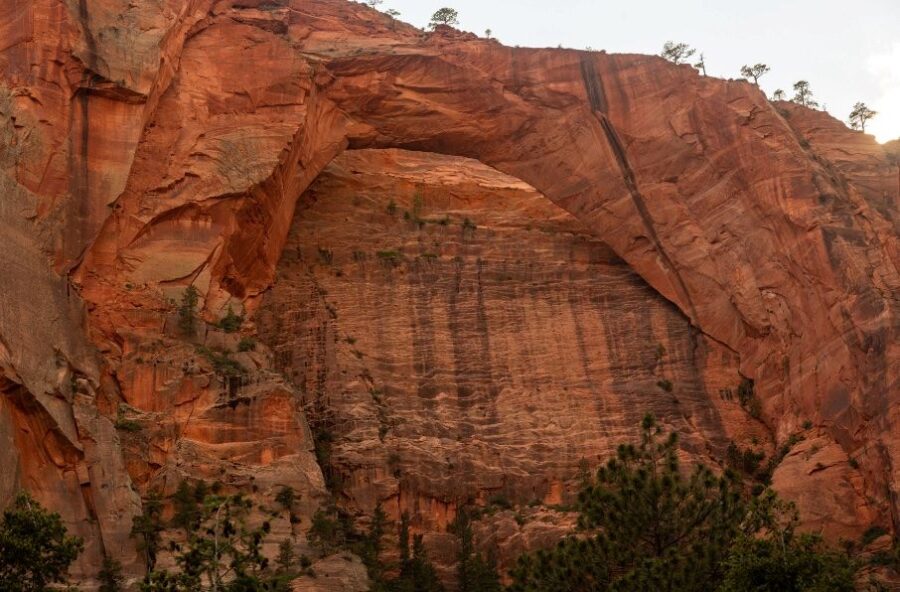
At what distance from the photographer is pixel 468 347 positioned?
133ft

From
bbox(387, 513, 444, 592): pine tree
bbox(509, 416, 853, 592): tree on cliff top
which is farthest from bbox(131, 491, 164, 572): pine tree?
bbox(509, 416, 853, 592): tree on cliff top

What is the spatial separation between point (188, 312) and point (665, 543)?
12695 millimetres

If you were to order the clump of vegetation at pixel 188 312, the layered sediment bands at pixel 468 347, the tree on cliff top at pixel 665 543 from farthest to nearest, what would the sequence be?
the layered sediment bands at pixel 468 347, the clump of vegetation at pixel 188 312, the tree on cliff top at pixel 665 543

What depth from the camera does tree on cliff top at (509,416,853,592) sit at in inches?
1048

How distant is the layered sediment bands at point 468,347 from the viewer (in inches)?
1471

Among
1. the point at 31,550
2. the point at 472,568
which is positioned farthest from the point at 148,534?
the point at 472,568

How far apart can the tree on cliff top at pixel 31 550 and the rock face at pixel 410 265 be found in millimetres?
5841

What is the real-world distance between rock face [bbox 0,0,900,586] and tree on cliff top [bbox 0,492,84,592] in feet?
19.2

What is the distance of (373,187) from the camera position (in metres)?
44.3

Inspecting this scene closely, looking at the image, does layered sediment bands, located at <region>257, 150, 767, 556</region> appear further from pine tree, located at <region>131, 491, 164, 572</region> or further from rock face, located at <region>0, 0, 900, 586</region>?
pine tree, located at <region>131, 491, 164, 572</region>

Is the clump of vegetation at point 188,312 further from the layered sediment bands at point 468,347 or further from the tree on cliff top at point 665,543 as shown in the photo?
the tree on cliff top at point 665,543

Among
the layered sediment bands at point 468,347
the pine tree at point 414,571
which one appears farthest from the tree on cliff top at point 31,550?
the layered sediment bands at point 468,347

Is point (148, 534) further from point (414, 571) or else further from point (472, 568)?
point (472, 568)

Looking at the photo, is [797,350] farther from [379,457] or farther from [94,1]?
[94,1]
